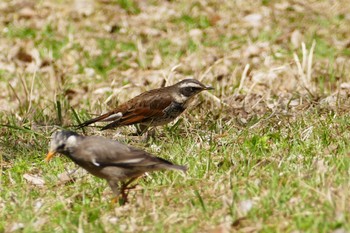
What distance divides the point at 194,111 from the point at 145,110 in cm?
79

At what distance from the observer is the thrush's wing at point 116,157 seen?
578 cm

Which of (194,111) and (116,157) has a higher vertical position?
(116,157)

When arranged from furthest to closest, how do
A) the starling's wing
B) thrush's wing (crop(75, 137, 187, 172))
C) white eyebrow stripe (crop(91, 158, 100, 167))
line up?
the starling's wing
white eyebrow stripe (crop(91, 158, 100, 167))
thrush's wing (crop(75, 137, 187, 172))

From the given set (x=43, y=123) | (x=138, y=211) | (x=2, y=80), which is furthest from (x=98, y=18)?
(x=138, y=211)

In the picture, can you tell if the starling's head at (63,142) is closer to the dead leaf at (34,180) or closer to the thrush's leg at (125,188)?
the thrush's leg at (125,188)

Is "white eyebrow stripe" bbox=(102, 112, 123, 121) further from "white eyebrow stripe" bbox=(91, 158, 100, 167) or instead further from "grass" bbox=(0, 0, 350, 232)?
"white eyebrow stripe" bbox=(91, 158, 100, 167)

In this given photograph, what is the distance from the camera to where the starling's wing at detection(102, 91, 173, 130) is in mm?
8258

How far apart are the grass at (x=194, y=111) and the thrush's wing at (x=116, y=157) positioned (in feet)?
0.83

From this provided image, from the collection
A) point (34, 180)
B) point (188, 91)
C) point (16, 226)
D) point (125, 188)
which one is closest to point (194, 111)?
point (188, 91)

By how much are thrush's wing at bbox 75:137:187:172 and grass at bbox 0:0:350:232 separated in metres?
0.25

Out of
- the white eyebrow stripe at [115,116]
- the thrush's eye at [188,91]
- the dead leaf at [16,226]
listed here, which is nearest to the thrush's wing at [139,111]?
the white eyebrow stripe at [115,116]

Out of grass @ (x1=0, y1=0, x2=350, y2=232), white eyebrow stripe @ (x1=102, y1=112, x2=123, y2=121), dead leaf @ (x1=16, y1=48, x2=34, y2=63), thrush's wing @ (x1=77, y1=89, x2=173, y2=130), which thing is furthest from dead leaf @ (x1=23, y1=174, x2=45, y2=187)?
dead leaf @ (x1=16, y1=48, x2=34, y2=63)

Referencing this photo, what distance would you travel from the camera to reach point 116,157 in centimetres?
593

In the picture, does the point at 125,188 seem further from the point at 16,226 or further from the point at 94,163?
the point at 16,226
